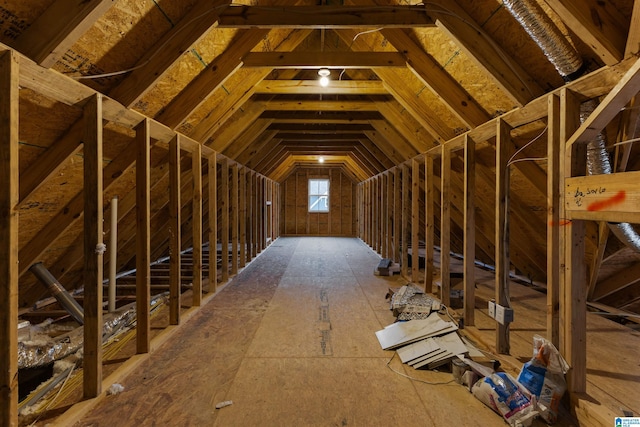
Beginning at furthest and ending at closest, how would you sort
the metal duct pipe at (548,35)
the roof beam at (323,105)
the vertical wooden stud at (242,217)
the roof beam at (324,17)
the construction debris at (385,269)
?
1. the vertical wooden stud at (242,217)
2. the construction debris at (385,269)
3. the roof beam at (323,105)
4. the roof beam at (324,17)
5. the metal duct pipe at (548,35)

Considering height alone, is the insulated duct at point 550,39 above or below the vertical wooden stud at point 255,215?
above

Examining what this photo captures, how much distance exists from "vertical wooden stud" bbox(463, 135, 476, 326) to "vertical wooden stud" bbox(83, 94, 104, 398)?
8.97 ft

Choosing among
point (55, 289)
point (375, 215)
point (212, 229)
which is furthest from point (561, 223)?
point (375, 215)

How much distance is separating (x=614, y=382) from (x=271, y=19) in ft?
10.7

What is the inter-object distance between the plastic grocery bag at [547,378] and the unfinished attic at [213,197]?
0.24ft

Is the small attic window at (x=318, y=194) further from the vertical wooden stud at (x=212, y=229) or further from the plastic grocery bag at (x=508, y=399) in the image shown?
the plastic grocery bag at (x=508, y=399)

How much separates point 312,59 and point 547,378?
2930 mm

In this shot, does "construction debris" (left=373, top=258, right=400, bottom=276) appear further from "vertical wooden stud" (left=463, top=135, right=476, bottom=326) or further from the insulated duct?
the insulated duct

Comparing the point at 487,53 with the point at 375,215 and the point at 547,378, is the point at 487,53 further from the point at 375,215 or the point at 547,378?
the point at 375,215

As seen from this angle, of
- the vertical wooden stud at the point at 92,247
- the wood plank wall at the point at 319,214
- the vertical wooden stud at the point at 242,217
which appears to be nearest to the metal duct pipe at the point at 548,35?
the vertical wooden stud at the point at 92,247

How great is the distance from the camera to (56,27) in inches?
57.7

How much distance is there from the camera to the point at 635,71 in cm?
136

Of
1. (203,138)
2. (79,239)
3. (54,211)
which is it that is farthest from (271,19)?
(79,239)

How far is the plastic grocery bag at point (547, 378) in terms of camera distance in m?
1.66
